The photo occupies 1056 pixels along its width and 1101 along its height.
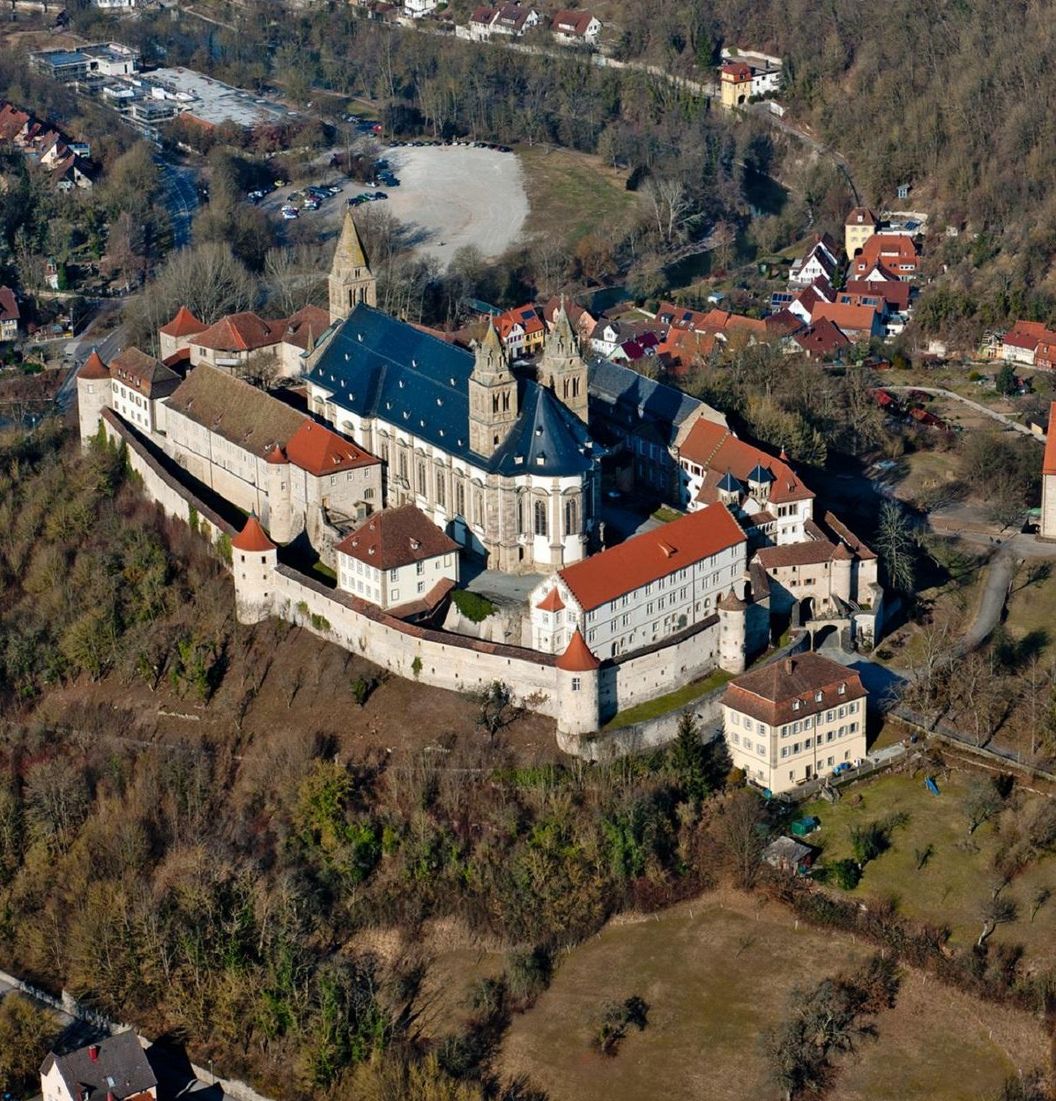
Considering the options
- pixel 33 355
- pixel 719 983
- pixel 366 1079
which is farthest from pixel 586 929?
pixel 33 355

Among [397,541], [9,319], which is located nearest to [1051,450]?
[397,541]

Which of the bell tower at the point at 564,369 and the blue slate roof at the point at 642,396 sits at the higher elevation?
the bell tower at the point at 564,369

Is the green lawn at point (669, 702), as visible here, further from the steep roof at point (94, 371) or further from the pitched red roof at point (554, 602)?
the steep roof at point (94, 371)

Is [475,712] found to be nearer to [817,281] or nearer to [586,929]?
[586,929]

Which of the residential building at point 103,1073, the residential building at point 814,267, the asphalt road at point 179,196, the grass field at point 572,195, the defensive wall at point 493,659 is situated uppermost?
the defensive wall at point 493,659

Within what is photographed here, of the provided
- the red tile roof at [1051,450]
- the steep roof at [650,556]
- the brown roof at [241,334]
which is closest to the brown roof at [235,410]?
the brown roof at [241,334]

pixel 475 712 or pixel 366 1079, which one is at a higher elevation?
pixel 475 712
